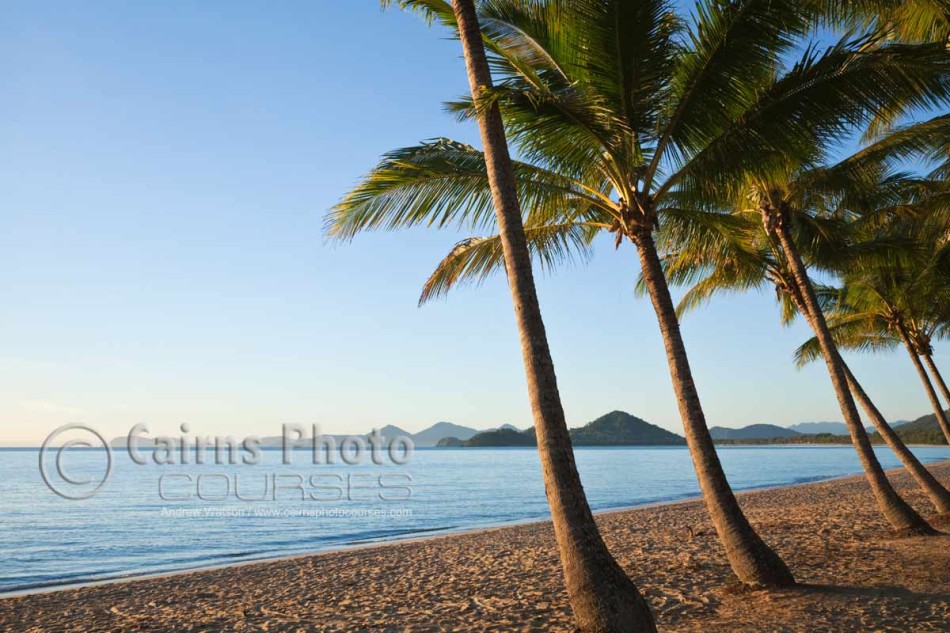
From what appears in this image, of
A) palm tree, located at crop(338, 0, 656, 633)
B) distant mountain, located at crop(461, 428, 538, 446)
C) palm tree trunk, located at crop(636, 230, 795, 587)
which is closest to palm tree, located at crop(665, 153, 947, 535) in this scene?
palm tree trunk, located at crop(636, 230, 795, 587)

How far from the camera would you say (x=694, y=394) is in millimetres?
6340

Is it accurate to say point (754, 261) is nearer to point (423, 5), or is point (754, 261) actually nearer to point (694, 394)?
point (694, 394)

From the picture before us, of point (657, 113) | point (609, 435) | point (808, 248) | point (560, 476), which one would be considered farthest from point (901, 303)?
point (609, 435)

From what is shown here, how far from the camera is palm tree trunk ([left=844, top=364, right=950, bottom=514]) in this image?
35.7 feet

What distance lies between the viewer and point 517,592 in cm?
792

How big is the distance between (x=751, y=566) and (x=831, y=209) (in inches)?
381

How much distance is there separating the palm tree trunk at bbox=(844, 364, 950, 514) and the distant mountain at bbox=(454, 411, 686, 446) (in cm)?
14313

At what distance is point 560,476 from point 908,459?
995cm

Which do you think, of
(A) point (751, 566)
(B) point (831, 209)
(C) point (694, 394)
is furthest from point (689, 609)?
(B) point (831, 209)

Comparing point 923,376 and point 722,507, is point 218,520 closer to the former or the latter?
point 722,507

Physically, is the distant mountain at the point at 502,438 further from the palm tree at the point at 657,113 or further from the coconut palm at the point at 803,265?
the palm tree at the point at 657,113

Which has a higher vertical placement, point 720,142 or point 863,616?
point 720,142

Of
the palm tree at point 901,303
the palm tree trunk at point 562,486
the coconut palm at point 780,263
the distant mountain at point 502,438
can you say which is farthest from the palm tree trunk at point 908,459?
the distant mountain at point 502,438

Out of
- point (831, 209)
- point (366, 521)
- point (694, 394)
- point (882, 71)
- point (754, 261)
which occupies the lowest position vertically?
point (366, 521)
